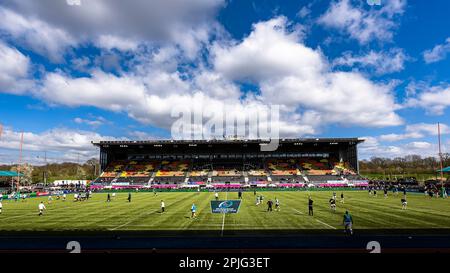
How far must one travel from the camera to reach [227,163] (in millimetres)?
95375

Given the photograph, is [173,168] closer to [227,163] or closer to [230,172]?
[227,163]

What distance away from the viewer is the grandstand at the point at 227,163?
82.8 m

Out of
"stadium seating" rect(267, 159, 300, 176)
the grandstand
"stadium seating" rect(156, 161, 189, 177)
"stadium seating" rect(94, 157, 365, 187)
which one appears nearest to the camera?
"stadium seating" rect(94, 157, 365, 187)

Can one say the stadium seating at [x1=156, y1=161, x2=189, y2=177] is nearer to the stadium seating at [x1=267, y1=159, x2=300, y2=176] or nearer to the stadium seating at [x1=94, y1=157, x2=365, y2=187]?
the stadium seating at [x1=94, y1=157, x2=365, y2=187]

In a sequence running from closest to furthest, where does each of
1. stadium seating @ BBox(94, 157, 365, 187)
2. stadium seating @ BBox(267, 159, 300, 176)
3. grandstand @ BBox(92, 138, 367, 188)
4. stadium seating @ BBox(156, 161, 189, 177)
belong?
stadium seating @ BBox(94, 157, 365, 187)
grandstand @ BBox(92, 138, 367, 188)
stadium seating @ BBox(267, 159, 300, 176)
stadium seating @ BBox(156, 161, 189, 177)

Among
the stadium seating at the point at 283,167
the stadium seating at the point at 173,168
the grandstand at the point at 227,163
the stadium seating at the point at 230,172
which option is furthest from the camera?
the stadium seating at the point at 173,168

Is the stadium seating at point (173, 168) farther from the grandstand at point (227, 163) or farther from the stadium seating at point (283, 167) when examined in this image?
the stadium seating at point (283, 167)

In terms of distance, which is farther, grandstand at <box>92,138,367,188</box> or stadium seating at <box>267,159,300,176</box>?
stadium seating at <box>267,159,300,176</box>

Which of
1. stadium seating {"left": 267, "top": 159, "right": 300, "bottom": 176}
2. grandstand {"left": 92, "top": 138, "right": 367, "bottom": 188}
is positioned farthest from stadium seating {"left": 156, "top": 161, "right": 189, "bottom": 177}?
stadium seating {"left": 267, "top": 159, "right": 300, "bottom": 176}

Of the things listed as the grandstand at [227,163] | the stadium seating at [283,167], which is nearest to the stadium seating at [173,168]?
the grandstand at [227,163]

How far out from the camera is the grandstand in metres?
82.8

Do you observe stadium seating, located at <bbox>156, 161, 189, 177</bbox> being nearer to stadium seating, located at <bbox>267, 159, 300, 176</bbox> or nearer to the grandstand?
the grandstand
